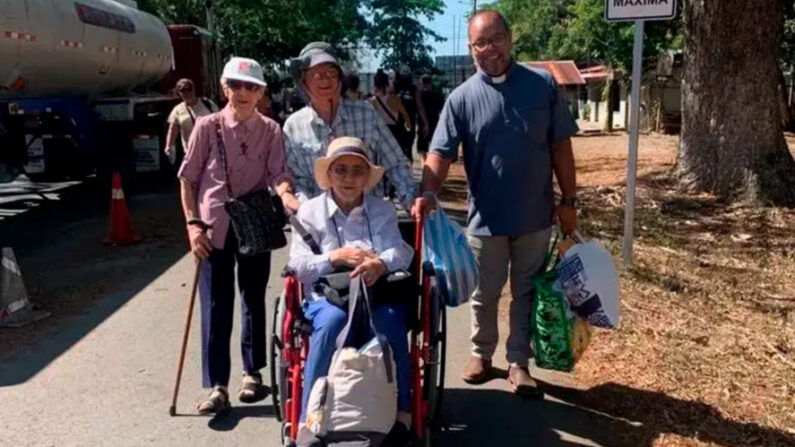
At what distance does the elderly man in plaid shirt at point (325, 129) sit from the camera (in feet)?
12.8

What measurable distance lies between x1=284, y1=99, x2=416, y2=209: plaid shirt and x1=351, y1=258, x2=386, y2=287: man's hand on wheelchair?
0.60 metres

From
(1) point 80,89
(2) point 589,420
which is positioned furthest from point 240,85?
(1) point 80,89

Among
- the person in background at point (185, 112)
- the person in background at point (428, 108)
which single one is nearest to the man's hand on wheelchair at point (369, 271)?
the person in background at point (185, 112)

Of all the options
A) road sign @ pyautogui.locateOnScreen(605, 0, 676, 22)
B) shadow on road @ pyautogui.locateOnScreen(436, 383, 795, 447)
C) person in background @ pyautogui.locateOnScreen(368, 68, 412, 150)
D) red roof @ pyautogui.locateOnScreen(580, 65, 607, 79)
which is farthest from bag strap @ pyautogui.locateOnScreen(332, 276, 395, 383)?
red roof @ pyautogui.locateOnScreen(580, 65, 607, 79)

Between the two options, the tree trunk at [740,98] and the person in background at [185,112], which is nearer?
the tree trunk at [740,98]

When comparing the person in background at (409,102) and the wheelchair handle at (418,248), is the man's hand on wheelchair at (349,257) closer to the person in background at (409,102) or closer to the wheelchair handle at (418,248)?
the wheelchair handle at (418,248)

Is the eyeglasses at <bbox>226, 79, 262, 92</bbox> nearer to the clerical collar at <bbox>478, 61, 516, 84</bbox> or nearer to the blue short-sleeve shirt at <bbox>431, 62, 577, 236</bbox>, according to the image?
the blue short-sleeve shirt at <bbox>431, 62, 577, 236</bbox>

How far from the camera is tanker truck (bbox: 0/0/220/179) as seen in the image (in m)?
9.69

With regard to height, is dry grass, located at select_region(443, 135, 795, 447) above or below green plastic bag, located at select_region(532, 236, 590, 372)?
below

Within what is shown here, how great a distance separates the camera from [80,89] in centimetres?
1230

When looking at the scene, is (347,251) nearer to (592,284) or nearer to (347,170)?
(347,170)

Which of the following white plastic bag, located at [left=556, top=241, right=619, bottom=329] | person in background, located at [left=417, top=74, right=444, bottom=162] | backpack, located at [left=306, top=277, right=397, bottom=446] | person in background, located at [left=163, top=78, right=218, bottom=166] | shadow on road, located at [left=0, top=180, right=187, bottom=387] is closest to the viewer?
backpack, located at [left=306, top=277, right=397, bottom=446]

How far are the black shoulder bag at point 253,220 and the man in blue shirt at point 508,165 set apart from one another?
0.79 m

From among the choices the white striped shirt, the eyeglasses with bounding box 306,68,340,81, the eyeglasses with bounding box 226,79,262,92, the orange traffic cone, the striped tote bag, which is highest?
the eyeglasses with bounding box 306,68,340,81
